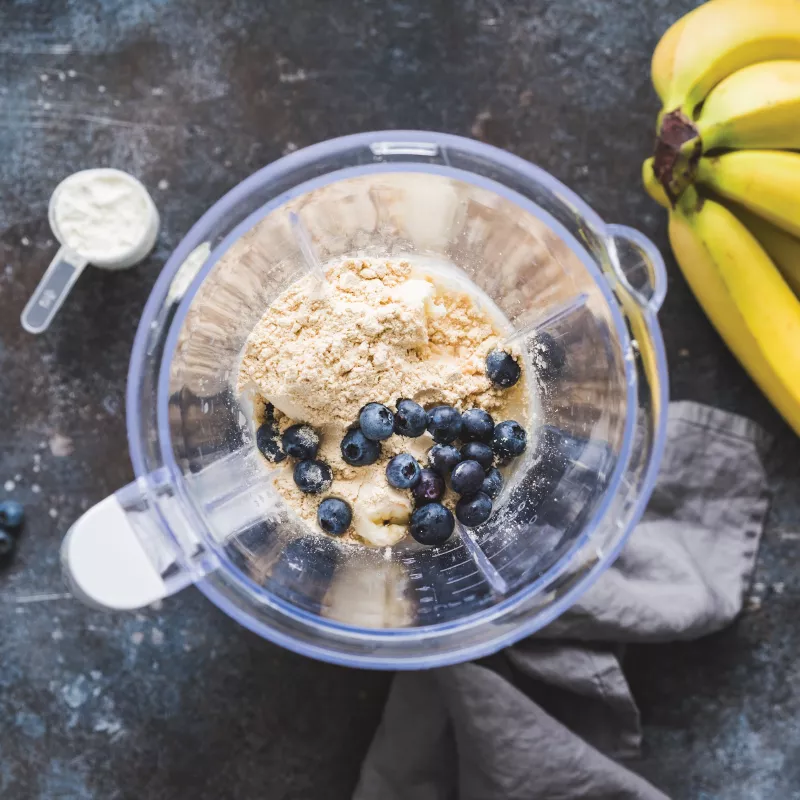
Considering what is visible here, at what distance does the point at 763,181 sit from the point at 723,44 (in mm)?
154

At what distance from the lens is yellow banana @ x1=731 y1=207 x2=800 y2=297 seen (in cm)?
99

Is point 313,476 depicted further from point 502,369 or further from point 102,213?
point 102,213

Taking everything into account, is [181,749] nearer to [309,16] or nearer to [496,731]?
[496,731]

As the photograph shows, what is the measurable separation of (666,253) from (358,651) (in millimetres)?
616

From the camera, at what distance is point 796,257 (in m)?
0.99

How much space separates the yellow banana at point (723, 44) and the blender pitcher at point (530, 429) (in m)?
0.20

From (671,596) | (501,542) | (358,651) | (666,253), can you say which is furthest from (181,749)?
(666,253)

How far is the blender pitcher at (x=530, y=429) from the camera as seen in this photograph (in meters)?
0.85

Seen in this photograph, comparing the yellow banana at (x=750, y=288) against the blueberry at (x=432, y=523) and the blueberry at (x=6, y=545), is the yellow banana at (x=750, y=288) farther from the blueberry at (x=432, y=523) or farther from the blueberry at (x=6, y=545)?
the blueberry at (x=6, y=545)

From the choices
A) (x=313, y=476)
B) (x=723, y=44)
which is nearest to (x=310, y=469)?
(x=313, y=476)

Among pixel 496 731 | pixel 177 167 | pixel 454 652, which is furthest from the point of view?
pixel 177 167

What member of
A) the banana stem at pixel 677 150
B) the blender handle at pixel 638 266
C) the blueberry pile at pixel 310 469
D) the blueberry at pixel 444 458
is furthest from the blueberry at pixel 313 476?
the banana stem at pixel 677 150

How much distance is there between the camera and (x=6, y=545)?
1.06 metres

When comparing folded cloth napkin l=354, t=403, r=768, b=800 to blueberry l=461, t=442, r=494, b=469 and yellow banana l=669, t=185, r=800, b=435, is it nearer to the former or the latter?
yellow banana l=669, t=185, r=800, b=435
